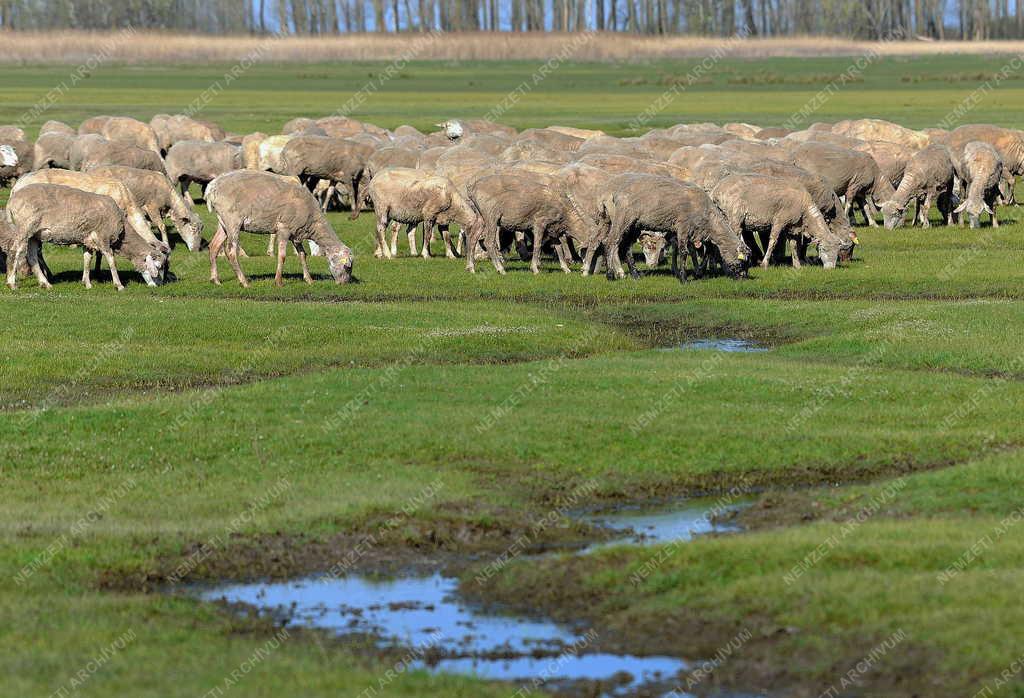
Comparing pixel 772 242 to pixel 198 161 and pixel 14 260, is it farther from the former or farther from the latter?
pixel 198 161

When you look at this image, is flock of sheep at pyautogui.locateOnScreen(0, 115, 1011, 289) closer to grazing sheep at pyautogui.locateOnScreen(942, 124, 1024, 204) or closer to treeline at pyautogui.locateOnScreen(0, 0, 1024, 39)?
grazing sheep at pyautogui.locateOnScreen(942, 124, 1024, 204)

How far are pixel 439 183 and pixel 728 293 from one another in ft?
24.3

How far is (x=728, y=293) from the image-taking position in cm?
2989

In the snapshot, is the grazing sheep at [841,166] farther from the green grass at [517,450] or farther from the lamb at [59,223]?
the lamb at [59,223]

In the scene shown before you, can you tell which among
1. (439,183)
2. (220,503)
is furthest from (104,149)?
(220,503)

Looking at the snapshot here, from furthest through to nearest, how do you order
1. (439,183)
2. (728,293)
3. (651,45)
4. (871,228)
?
(651,45), (871,228), (439,183), (728,293)

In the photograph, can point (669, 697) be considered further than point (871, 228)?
No

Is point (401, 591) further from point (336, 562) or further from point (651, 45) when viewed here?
point (651, 45)

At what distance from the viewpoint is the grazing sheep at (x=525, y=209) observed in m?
31.7

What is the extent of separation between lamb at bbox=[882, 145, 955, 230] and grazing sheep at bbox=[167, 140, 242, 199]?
1901 centimetres

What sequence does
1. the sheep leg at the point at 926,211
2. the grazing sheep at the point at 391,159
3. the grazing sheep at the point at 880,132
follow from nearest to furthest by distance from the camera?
the sheep leg at the point at 926,211 < the grazing sheep at the point at 391,159 < the grazing sheep at the point at 880,132

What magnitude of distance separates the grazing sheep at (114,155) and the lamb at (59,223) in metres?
12.2

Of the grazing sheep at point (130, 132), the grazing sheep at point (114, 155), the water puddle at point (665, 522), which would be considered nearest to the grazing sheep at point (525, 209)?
the grazing sheep at point (114, 155)

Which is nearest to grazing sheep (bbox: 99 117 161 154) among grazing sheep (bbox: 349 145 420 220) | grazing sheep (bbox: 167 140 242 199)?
grazing sheep (bbox: 167 140 242 199)
